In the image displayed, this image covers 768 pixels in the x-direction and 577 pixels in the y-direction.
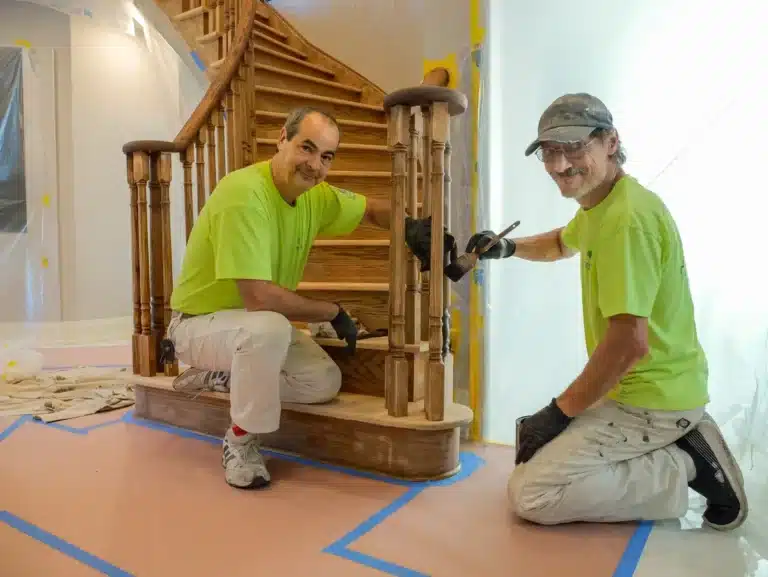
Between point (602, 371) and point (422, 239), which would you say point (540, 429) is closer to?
point (602, 371)

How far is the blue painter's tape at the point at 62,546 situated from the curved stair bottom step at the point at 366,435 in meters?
0.71

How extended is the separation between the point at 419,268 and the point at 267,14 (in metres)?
2.92

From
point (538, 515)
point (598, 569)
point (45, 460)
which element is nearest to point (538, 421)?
point (538, 515)

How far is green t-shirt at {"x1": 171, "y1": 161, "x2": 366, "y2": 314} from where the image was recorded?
168 centimetres

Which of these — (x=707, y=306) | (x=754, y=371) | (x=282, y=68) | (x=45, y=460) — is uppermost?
(x=282, y=68)

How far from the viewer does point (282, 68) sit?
11.5 feet

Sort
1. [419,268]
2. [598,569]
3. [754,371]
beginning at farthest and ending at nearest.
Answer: [419,268] < [754,371] < [598,569]

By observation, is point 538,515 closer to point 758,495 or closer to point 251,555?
point 758,495

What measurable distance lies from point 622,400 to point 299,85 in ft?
8.76

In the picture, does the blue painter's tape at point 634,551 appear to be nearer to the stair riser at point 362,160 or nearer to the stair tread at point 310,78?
the stair riser at point 362,160

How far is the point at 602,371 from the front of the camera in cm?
135

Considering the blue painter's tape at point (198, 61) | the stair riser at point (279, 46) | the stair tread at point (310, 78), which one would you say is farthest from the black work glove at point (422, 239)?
the blue painter's tape at point (198, 61)

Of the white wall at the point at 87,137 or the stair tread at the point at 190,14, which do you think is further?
the white wall at the point at 87,137

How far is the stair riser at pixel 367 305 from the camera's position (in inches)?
85.2
